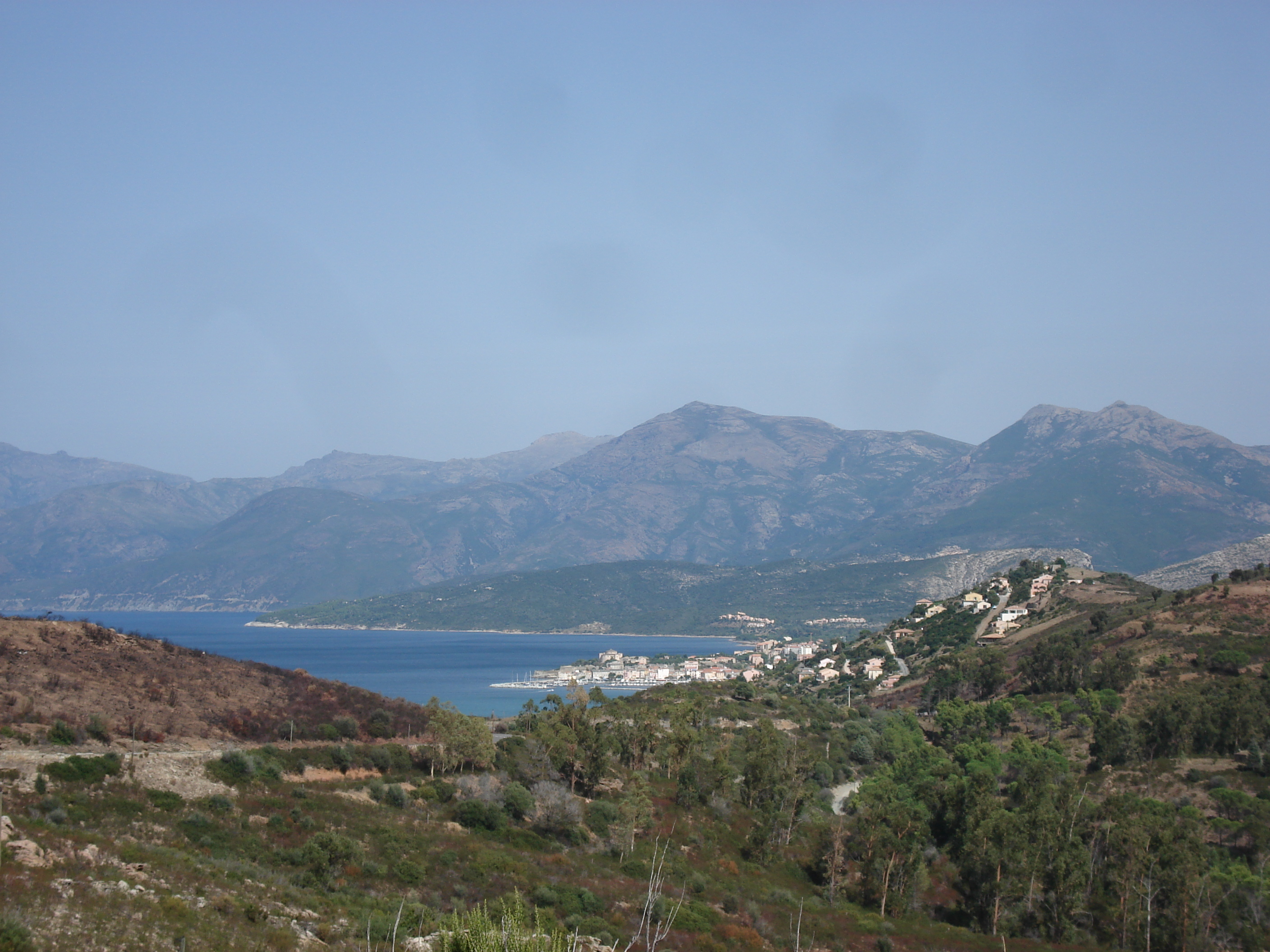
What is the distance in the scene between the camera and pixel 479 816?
98.1ft

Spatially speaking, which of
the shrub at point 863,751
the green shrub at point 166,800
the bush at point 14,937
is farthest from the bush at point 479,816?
the shrub at point 863,751

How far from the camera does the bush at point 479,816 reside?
2977cm

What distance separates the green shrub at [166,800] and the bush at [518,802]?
11762 mm

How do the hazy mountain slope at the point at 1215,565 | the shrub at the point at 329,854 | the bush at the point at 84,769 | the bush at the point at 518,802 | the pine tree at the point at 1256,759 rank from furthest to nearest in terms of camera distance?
the hazy mountain slope at the point at 1215,565 → the pine tree at the point at 1256,759 → the bush at the point at 518,802 → the bush at the point at 84,769 → the shrub at the point at 329,854

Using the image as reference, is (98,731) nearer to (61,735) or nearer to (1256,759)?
(61,735)

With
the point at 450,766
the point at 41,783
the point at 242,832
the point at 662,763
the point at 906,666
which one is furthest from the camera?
the point at 906,666

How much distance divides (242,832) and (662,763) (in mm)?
28832

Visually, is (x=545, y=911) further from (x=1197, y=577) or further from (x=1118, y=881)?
(x=1197, y=577)

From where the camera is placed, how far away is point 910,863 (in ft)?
110

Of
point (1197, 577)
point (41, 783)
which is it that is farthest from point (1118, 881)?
point (1197, 577)

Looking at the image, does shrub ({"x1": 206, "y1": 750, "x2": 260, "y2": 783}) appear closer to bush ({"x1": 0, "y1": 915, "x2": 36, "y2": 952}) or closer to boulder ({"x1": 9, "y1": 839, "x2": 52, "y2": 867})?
boulder ({"x1": 9, "y1": 839, "x2": 52, "y2": 867})

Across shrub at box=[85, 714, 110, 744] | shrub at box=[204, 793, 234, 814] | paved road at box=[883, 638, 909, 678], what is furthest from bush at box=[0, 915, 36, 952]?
paved road at box=[883, 638, 909, 678]

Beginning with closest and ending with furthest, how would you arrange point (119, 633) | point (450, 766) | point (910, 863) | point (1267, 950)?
point (1267, 950)
point (910, 863)
point (450, 766)
point (119, 633)

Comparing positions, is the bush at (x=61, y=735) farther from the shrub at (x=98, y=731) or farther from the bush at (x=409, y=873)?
the bush at (x=409, y=873)
